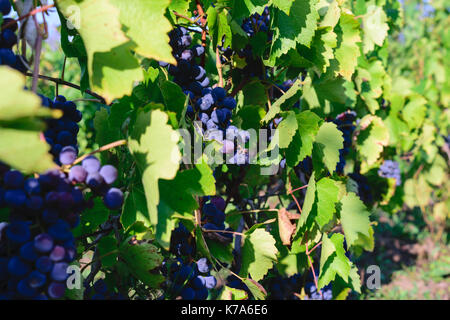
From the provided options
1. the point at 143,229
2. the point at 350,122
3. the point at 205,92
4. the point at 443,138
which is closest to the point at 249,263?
the point at 143,229

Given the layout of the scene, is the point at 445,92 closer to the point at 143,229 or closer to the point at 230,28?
the point at 230,28

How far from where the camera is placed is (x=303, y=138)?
1.45 meters

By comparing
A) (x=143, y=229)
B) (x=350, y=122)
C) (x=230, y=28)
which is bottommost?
(x=143, y=229)

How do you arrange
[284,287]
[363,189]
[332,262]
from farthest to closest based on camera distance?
[363,189]
[284,287]
[332,262]

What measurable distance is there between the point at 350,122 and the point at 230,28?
1282 mm

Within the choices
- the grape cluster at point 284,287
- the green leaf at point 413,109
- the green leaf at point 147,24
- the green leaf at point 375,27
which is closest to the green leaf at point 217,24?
the green leaf at point 147,24

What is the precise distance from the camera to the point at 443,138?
4.27 m

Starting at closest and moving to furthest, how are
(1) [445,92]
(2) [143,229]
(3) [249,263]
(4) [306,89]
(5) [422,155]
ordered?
(2) [143,229] < (3) [249,263] < (4) [306,89] < (5) [422,155] < (1) [445,92]

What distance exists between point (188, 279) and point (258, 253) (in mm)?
260

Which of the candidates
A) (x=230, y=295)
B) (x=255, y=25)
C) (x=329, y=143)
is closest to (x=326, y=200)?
(x=329, y=143)

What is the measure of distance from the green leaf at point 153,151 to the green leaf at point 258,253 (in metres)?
0.56

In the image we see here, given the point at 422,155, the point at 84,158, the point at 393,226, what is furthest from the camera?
the point at 393,226

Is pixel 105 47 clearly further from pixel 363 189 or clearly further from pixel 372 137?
pixel 363 189

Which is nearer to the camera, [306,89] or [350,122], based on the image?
[306,89]
